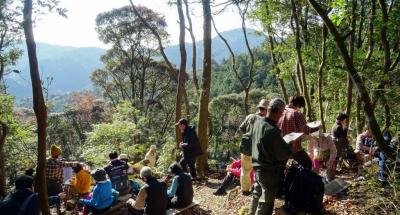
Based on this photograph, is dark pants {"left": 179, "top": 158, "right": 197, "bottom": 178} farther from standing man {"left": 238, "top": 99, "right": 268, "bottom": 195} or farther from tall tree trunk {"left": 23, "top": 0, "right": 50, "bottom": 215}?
tall tree trunk {"left": 23, "top": 0, "right": 50, "bottom": 215}

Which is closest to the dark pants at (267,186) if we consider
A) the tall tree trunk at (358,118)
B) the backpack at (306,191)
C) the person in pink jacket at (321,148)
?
the backpack at (306,191)

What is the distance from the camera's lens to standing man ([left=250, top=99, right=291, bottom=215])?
16.5 ft

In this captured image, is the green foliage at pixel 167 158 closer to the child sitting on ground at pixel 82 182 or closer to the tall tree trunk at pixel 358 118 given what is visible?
the child sitting on ground at pixel 82 182

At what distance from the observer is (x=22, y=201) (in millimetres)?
5559

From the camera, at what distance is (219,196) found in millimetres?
8758

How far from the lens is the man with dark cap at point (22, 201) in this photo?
5.49m

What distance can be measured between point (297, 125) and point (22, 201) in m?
4.04

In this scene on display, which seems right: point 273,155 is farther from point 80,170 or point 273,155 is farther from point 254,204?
point 80,170

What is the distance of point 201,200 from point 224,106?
3084cm

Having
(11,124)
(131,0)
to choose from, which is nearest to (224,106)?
(131,0)

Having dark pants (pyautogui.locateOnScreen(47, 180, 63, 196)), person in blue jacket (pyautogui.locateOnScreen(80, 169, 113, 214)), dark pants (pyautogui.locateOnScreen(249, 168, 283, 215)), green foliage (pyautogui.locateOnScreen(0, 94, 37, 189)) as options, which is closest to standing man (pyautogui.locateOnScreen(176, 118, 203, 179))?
person in blue jacket (pyautogui.locateOnScreen(80, 169, 113, 214))

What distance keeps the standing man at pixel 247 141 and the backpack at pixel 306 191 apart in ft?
3.37

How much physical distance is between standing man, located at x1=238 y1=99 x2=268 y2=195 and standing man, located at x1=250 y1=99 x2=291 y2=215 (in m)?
1.04

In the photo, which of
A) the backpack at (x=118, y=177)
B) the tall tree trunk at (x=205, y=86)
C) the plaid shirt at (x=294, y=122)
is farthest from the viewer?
the tall tree trunk at (x=205, y=86)
